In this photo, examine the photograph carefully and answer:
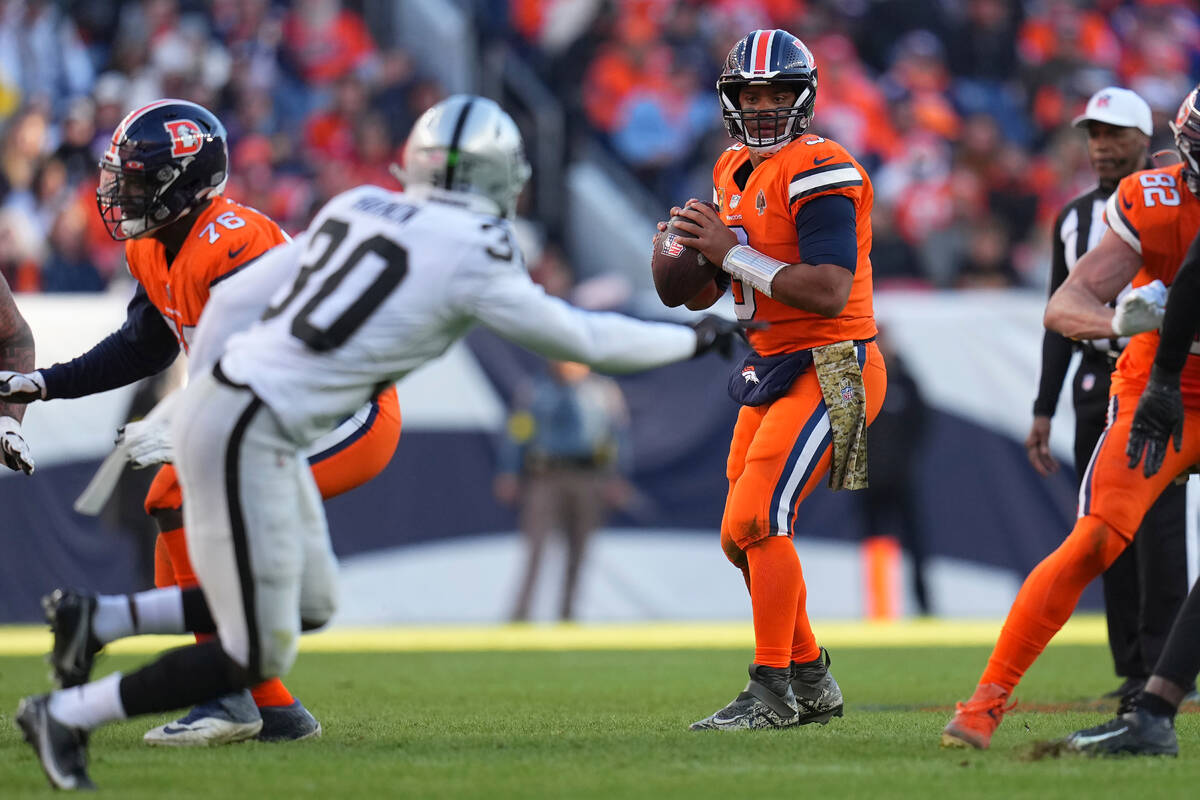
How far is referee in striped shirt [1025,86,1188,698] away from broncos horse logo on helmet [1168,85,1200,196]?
1.72 m

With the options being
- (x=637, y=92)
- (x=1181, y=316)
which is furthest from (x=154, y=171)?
(x=637, y=92)

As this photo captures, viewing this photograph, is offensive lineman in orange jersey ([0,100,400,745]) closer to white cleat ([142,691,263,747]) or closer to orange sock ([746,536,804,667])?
white cleat ([142,691,263,747])

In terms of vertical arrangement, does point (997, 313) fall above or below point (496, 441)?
above

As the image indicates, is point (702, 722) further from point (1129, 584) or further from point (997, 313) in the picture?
point (997, 313)

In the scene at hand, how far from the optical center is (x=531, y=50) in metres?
16.0

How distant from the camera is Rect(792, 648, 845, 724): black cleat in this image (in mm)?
5246

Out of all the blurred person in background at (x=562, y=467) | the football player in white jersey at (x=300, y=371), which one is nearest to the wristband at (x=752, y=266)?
the football player in white jersey at (x=300, y=371)

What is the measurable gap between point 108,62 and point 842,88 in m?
6.85

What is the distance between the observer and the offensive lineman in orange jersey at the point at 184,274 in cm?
479

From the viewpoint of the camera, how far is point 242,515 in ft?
12.6

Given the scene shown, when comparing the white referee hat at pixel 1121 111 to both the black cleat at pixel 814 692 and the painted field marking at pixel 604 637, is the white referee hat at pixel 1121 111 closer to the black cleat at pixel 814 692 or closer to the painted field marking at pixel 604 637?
the black cleat at pixel 814 692

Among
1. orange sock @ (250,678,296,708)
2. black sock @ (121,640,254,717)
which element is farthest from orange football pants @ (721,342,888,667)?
black sock @ (121,640,254,717)

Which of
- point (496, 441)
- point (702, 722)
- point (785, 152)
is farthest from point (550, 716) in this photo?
point (496, 441)

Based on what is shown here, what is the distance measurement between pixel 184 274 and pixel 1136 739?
3.03 meters
